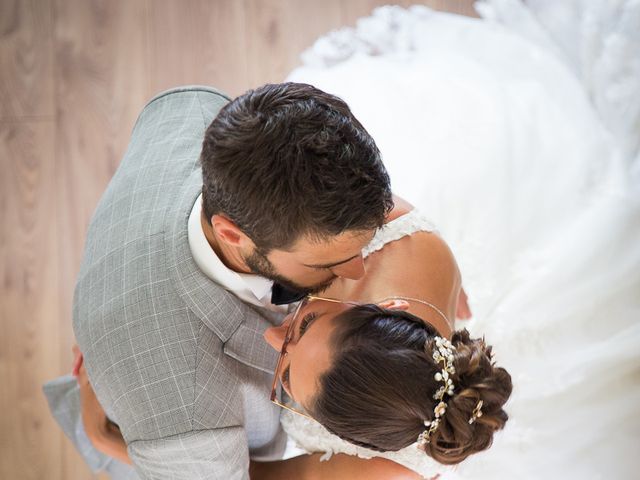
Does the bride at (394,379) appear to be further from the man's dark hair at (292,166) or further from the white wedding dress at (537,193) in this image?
the white wedding dress at (537,193)

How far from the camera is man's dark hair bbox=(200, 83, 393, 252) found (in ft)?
3.04

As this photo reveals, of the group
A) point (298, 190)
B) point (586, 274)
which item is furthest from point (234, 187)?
point (586, 274)

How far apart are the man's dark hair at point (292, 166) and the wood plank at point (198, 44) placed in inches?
47.8

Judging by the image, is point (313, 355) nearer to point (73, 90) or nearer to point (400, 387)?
point (400, 387)

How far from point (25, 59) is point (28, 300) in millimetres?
762

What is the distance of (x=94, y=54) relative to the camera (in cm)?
213

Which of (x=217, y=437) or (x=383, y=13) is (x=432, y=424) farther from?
(x=383, y=13)

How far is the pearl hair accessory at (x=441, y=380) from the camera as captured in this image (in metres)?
0.94

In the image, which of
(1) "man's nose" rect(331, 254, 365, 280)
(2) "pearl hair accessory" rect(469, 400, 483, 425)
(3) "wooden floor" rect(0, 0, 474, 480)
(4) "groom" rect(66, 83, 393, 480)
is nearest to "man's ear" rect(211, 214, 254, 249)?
(4) "groom" rect(66, 83, 393, 480)

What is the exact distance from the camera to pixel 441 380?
37.3 inches

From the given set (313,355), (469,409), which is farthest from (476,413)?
(313,355)

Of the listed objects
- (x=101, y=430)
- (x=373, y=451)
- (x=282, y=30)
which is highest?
(x=282, y=30)

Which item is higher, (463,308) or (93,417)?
(463,308)

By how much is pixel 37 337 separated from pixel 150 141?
1.01m
